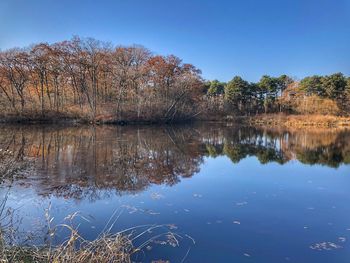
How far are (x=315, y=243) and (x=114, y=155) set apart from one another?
12.5m

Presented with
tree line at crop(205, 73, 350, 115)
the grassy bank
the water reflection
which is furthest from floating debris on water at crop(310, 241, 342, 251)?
tree line at crop(205, 73, 350, 115)

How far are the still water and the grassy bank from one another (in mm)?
37281

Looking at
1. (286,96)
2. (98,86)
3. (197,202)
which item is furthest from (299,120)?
(197,202)

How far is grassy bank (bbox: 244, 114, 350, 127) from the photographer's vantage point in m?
52.1

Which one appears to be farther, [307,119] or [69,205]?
[307,119]

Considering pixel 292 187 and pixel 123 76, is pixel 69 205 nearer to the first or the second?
pixel 292 187

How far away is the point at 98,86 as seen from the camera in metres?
50.8

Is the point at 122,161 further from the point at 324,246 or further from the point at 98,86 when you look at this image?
the point at 98,86

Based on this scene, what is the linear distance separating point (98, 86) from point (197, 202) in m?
44.2

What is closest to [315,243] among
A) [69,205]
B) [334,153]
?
[69,205]

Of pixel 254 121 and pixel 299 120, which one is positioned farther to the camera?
pixel 254 121

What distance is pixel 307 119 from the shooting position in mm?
54500

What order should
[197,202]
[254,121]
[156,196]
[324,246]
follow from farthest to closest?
[254,121] → [156,196] → [197,202] → [324,246]

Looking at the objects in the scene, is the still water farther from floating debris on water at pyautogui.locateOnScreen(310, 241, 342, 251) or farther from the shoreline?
the shoreline
